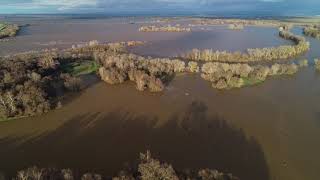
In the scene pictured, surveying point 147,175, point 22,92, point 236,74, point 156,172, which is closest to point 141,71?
point 236,74

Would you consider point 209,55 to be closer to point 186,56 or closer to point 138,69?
point 186,56

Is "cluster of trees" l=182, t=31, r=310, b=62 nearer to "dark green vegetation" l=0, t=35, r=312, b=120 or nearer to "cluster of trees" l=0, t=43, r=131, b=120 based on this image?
"dark green vegetation" l=0, t=35, r=312, b=120

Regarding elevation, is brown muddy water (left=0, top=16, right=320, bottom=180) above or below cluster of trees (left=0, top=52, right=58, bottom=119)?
below

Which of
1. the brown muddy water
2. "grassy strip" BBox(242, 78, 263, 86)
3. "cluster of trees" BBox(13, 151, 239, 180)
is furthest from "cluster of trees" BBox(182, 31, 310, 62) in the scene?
"cluster of trees" BBox(13, 151, 239, 180)

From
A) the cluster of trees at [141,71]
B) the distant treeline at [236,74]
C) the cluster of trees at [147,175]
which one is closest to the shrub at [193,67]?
the cluster of trees at [141,71]

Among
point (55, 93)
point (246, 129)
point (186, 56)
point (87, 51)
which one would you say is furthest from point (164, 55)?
point (246, 129)

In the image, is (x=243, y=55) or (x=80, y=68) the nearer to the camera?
(x=80, y=68)

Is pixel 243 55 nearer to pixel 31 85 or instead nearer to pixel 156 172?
pixel 31 85
